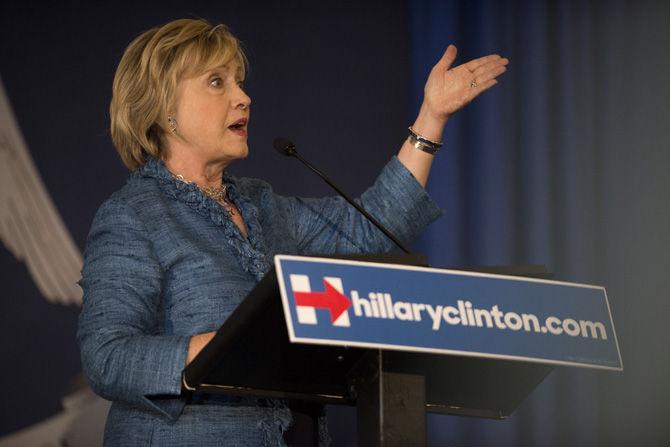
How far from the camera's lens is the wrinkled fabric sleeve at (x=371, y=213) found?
2.03 meters

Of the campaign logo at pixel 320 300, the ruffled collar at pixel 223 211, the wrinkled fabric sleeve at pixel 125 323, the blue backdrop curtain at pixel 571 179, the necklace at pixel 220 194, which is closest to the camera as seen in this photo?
the campaign logo at pixel 320 300

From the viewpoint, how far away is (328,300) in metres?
1.13

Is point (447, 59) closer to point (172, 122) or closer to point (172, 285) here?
point (172, 122)

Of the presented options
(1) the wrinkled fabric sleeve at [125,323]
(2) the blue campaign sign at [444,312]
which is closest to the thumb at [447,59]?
(1) the wrinkled fabric sleeve at [125,323]

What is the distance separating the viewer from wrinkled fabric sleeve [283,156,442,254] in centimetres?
203

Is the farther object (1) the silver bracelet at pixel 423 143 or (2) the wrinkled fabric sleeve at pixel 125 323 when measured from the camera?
(1) the silver bracelet at pixel 423 143

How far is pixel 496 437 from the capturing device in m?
3.20

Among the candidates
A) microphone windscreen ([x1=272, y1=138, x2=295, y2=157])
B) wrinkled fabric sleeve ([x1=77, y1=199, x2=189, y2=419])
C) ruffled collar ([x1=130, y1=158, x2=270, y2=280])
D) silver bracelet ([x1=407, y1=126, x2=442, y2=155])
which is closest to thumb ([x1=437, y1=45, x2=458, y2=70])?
silver bracelet ([x1=407, y1=126, x2=442, y2=155])

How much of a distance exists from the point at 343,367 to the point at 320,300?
0.84ft

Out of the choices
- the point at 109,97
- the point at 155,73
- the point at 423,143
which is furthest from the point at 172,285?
the point at 109,97

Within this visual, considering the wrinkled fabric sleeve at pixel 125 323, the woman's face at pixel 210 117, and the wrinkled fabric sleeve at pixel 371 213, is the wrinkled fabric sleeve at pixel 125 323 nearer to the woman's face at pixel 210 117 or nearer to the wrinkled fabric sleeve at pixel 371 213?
the woman's face at pixel 210 117

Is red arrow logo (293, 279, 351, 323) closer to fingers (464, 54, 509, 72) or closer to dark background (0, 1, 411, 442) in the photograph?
fingers (464, 54, 509, 72)

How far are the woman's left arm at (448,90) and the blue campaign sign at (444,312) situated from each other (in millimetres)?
743

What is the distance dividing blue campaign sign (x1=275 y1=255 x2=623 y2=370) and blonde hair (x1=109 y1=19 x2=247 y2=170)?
91 cm
